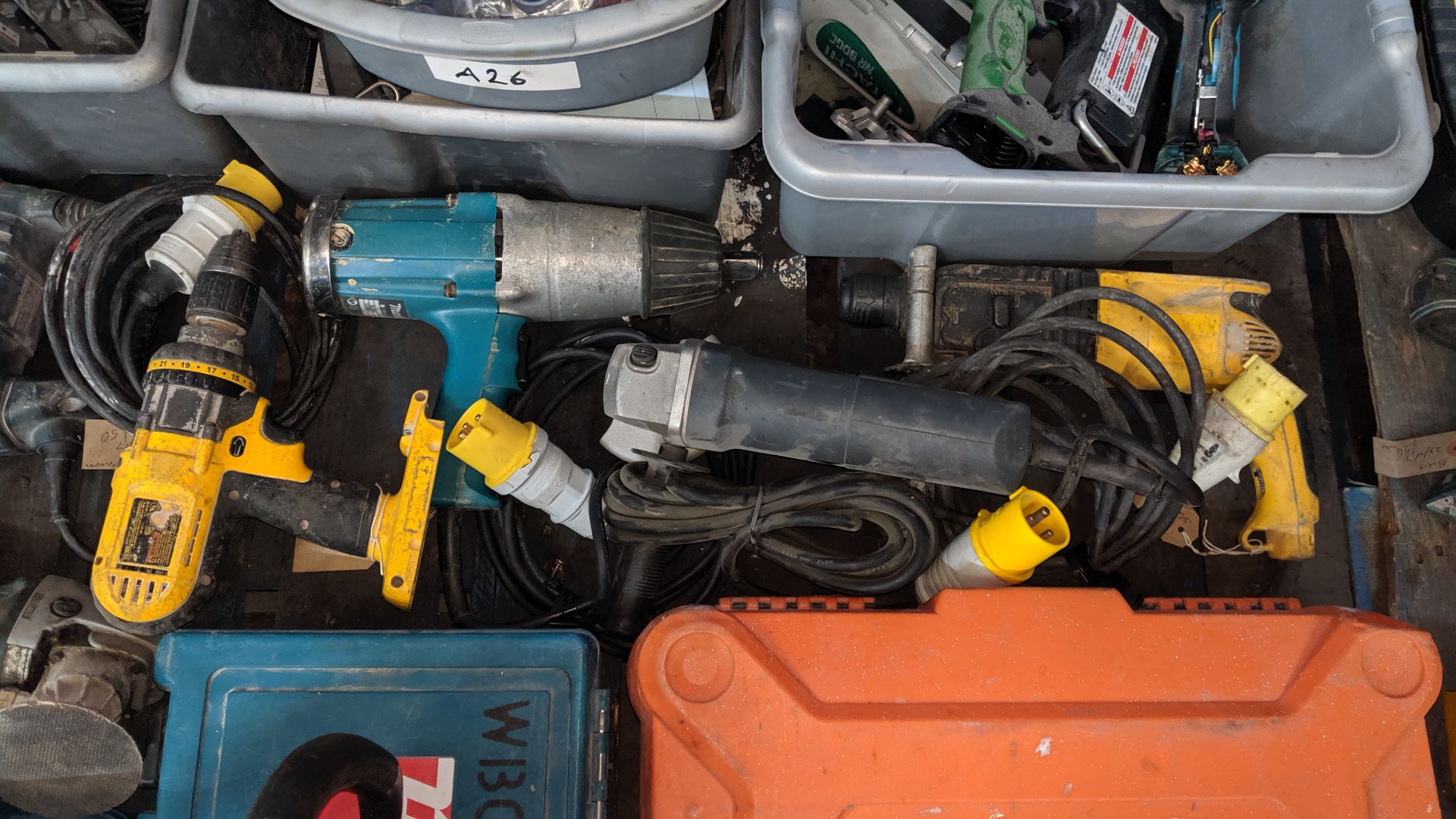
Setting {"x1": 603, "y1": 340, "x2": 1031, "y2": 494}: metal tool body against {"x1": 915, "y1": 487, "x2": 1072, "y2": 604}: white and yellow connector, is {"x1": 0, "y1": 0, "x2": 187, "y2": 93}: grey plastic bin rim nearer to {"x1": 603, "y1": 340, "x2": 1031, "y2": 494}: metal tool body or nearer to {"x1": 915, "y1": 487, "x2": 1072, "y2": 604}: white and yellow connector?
{"x1": 603, "y1": 340, "x2": 1031, "y2": 494}: metal tool body

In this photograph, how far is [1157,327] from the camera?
2.74 feet

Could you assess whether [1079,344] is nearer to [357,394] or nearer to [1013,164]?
[1013,164]

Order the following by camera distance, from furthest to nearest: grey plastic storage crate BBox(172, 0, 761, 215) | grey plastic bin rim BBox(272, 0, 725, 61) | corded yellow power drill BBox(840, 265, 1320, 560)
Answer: corded yellow power drill BBox(840, 265, 1320, 560) → grey plastic storage crate BBox(172, 0, 761, 215) → grey plastic bin rim BBox(272, 0, 725, 61)

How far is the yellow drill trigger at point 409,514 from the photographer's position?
77 cm

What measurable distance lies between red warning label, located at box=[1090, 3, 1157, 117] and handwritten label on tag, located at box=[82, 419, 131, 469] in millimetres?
1070

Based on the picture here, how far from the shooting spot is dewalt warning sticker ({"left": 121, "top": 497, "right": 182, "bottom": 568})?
72cm

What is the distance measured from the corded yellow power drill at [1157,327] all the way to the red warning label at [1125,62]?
0.17 metres

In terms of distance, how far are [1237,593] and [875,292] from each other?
52cm

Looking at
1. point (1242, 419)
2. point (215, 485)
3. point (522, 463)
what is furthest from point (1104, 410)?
point (215, 485)

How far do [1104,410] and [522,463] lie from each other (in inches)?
21.1

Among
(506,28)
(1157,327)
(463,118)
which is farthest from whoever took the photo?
(1157,327)

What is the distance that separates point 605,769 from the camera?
749 mm

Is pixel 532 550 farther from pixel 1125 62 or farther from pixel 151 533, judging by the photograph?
pixel 1125 62

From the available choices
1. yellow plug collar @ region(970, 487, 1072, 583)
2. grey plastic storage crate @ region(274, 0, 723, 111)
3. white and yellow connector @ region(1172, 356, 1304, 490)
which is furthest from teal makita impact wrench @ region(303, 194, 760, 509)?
white and yellow connector @ region(1172, 356, 1304, 490)
